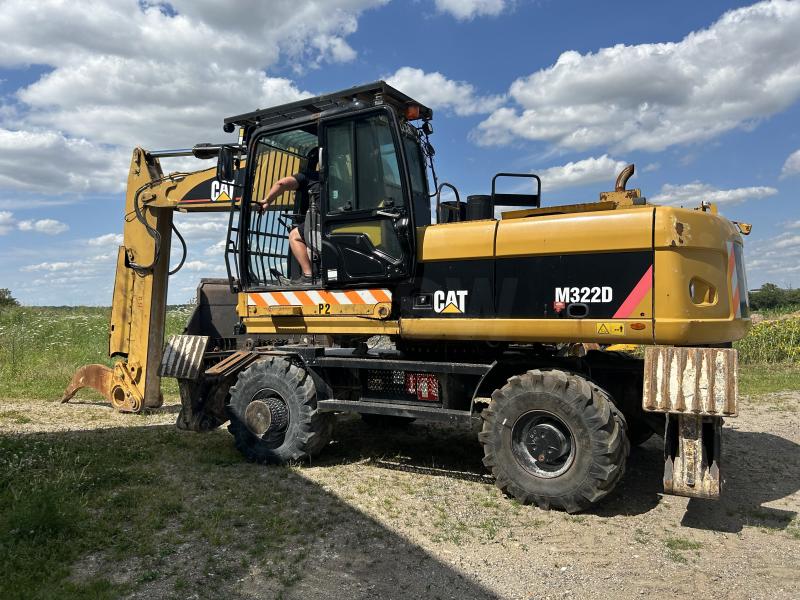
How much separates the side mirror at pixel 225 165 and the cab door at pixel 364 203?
1.08m

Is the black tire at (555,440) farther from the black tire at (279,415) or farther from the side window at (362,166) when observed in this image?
the side window at (362,166)

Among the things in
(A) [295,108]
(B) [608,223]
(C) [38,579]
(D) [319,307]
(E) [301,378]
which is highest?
(A) [295,108]

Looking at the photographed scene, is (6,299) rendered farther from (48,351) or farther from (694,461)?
(694,461)

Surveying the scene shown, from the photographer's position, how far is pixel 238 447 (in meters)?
6.41

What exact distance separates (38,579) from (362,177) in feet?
13.1

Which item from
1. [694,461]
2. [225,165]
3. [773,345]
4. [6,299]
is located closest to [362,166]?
[225,165]

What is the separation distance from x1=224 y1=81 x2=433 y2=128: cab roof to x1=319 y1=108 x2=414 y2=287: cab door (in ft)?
0.78

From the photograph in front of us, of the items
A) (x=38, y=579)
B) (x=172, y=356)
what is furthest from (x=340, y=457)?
(x=38, y=579)

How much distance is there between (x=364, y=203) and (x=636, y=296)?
2560mm

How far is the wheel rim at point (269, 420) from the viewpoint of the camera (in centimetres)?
626

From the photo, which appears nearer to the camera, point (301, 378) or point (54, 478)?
point (54, 478)

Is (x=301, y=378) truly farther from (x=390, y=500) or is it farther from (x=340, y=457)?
(x=390, y=500)

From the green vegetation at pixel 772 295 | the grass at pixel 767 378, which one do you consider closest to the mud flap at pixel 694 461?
the grass at pixel 767 378

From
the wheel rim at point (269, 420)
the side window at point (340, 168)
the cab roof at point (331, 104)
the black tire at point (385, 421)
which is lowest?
the black tire at point (385, 421)
